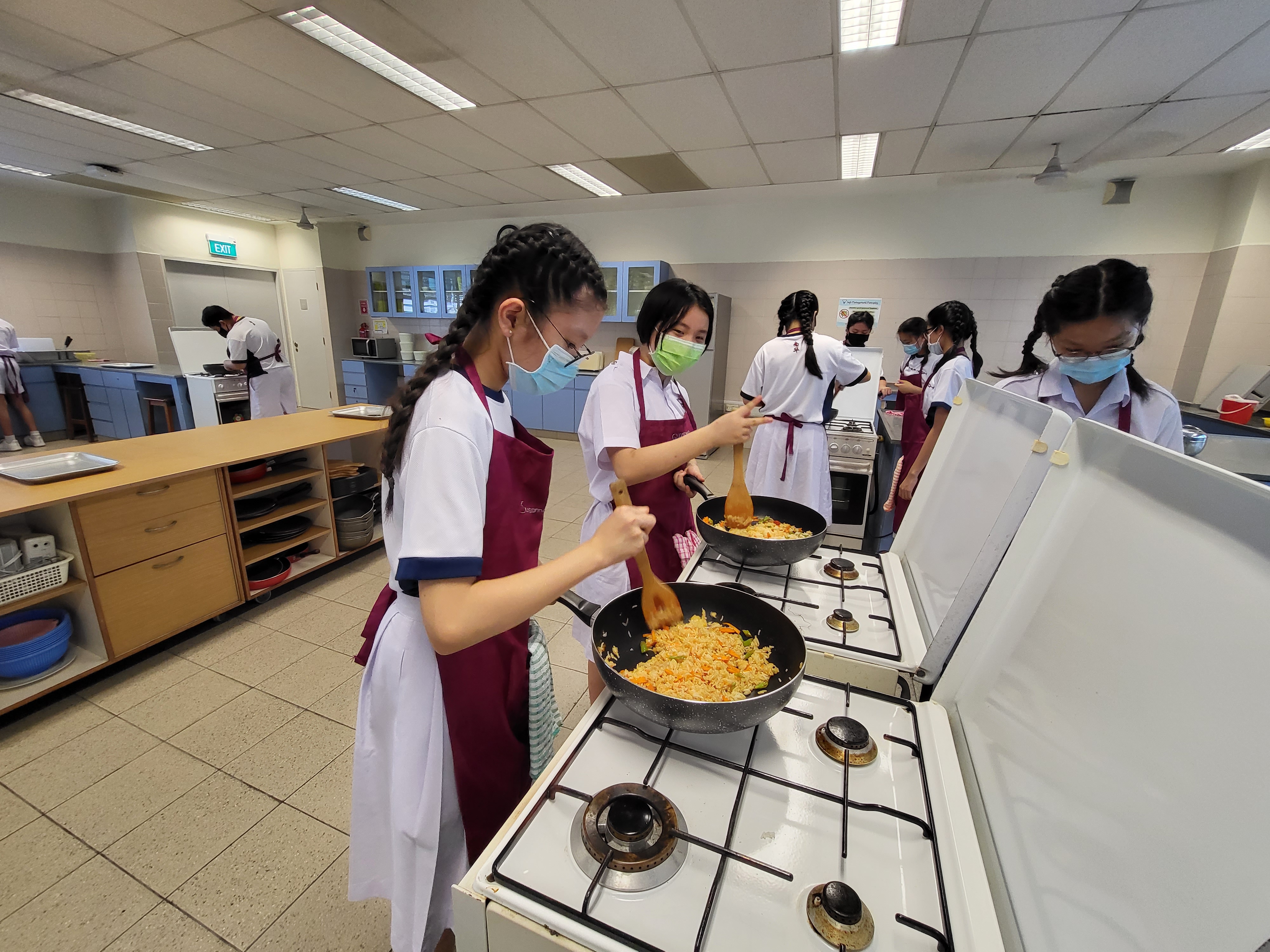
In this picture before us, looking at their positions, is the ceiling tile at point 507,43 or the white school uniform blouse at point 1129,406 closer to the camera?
the white school uniform blouse at point 1129,406

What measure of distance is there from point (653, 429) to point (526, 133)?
10.9 feet

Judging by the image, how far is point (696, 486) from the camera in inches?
58.6

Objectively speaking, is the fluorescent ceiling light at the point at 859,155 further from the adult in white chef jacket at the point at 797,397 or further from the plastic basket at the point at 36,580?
the plastic basket at the point at 36,580

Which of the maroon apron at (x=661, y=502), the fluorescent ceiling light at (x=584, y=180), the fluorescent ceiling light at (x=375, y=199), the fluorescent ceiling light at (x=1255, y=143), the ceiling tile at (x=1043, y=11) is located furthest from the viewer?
the fluorescent ceiling light at (x=375, y=199)

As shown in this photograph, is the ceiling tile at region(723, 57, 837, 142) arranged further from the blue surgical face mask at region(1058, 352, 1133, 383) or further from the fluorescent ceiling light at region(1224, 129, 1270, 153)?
the fluorescent ceiling light at region(1224, 129, 1270, 153)

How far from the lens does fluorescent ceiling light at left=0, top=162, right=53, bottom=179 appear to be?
195 inches

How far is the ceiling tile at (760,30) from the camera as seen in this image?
2.22m

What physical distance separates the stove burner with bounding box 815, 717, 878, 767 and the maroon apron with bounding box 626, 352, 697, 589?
0.76 meters

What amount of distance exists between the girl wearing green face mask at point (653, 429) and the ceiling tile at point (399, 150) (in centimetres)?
325

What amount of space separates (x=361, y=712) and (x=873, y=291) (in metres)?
5.72

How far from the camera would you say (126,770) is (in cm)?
164

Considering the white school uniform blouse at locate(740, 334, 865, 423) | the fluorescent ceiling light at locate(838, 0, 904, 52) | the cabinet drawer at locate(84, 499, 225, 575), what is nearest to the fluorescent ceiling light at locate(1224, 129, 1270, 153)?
the fluorescent ceiling light at locate(838, 0, 904, 52)

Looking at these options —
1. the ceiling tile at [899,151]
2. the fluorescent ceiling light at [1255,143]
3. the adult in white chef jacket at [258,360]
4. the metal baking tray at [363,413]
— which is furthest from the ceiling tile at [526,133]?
the fluorescent ceiling light at [1255,143]

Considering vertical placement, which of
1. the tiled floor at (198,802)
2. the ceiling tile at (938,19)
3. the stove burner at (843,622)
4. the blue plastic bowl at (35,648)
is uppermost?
the ceiling tile at (938,19)
